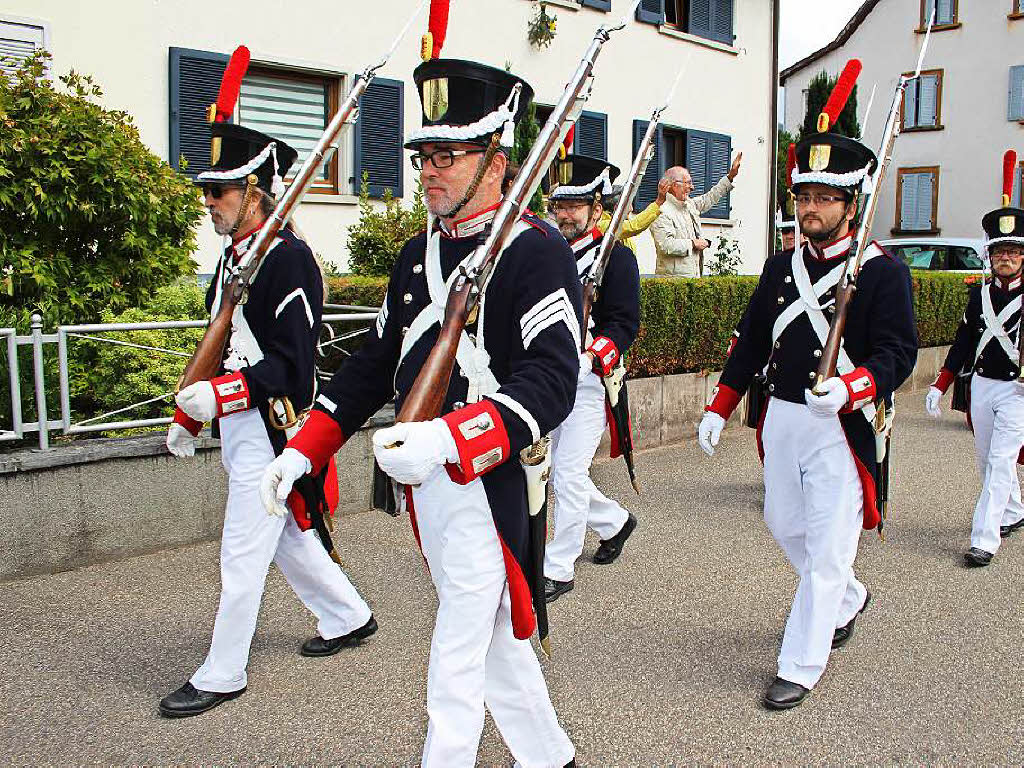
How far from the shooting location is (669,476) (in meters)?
8.32

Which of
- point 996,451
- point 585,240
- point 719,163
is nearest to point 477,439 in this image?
point 585,240

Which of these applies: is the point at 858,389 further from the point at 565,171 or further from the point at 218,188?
the point at 218,188

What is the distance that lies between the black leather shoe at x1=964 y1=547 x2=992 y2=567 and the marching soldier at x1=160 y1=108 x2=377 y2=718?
3.76 meters

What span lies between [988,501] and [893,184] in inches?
1088

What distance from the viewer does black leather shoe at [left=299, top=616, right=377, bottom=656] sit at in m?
4.60

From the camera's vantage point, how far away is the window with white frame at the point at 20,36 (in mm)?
9250

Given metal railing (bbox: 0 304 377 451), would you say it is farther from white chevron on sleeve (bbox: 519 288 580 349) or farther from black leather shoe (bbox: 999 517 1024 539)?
black leather shoe (bbox: 999 517 1024 539)

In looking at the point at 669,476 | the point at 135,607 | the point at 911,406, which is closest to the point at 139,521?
the point at 135,607

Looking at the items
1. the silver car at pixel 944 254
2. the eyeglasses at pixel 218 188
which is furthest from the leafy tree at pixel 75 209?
the silver car at pixel 944 254

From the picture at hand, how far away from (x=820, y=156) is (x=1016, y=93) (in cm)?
2838

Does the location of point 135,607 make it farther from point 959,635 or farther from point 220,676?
point 959,635

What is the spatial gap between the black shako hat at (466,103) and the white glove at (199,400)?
1.40 meters

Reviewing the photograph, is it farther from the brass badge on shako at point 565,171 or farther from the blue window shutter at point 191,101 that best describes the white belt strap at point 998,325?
the blue window shutter at point 191,101

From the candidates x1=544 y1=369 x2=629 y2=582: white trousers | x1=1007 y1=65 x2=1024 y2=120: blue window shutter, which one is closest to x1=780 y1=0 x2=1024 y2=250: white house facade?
x1=1007 y1=65 x2=1024 y2=120: blue window shutter
